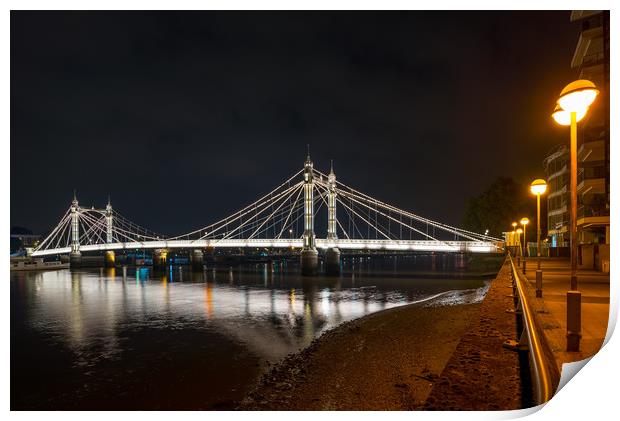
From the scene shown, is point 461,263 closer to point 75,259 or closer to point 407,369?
point 75,259

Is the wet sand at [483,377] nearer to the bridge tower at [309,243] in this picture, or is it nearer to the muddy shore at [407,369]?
the muddy shore at [407,369]

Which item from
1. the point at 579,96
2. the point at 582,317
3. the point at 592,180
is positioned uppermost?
the point at 592,180

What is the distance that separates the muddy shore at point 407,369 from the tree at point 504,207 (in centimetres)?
4520

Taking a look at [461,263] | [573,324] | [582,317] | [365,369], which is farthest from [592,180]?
[461,263]

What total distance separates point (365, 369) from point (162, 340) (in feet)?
37.5

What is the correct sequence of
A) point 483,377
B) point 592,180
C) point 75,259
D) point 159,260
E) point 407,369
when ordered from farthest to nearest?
point 75,259 < point 159,260 < point 592,180 < point 407,369 < point 483,377

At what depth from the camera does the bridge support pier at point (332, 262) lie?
5953cm

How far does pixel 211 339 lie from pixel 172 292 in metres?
25.3

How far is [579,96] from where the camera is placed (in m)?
6.94

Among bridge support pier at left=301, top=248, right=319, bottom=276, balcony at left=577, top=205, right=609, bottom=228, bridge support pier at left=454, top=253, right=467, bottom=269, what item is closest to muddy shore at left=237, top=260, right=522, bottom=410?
balcony at left=577, top=205, right=609, bottom=228

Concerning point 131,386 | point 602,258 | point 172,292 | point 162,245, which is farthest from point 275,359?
point 162,245

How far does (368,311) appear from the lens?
28172mm

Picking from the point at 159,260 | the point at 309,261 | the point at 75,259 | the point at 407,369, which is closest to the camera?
the point at 407,369
